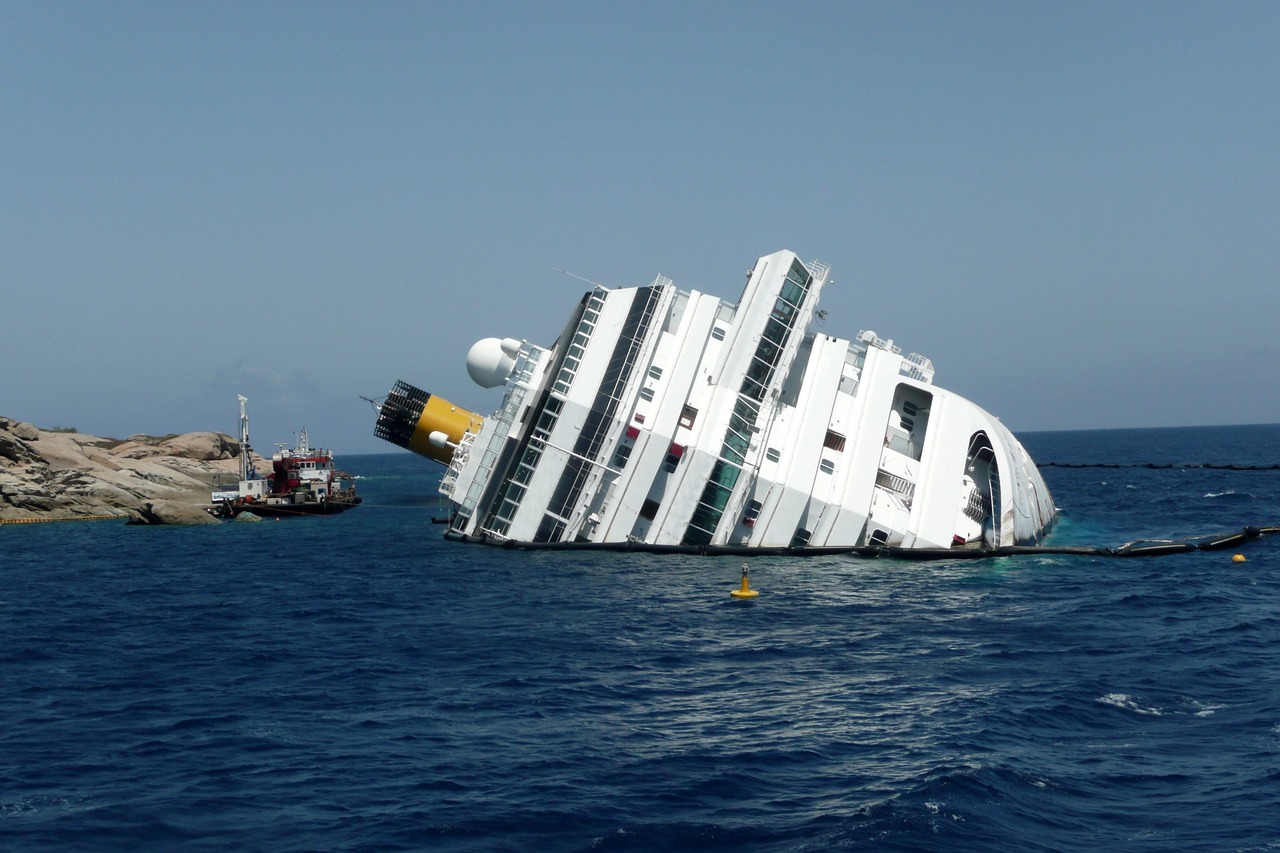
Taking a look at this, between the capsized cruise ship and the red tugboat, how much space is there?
1468 inches

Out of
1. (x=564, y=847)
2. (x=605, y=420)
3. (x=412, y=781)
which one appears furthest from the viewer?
(x=605, y=420)

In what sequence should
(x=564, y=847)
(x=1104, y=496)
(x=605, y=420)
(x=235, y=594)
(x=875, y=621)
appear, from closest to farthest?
1. (x=564, y=847)
2. (x=875, y=621)
3. (x=235, y=594)
4. (x=605, y=420)
5. (x=1104, y=496)

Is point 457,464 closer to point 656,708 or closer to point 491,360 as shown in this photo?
point 491,360

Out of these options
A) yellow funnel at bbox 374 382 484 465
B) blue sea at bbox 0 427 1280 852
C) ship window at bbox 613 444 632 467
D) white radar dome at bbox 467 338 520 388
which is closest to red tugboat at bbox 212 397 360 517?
yellow funnel at bbox 374 382 484 465

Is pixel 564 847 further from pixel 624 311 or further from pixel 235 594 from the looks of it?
pixel 624 311

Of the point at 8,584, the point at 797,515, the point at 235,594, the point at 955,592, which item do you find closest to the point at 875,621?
the point at 955,592

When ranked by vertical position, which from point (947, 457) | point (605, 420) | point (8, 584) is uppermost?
point (947, 457)

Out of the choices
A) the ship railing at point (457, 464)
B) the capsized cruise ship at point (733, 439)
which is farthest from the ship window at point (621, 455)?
the ship railing at point (457, 464)

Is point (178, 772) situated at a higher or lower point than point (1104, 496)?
lower

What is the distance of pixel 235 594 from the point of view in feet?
130

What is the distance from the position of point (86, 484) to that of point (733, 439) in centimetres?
6110

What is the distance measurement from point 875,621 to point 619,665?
28.1ft

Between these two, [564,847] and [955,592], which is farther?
[955,592]

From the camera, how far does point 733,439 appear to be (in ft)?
136
